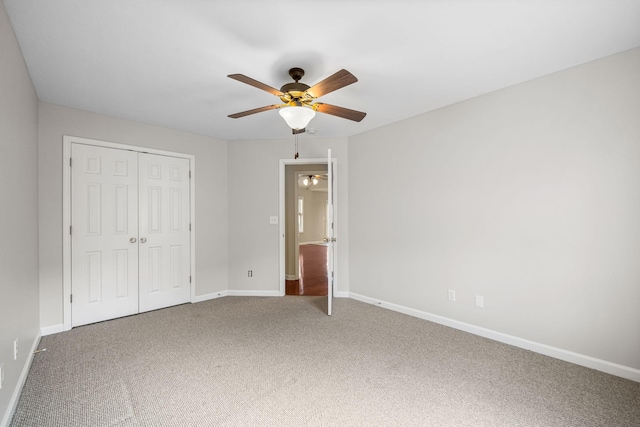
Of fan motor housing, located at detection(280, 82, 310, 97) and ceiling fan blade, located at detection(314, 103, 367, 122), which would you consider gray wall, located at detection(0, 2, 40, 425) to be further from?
ceiling fan blade, located at detection(314, 103, 367, 122)

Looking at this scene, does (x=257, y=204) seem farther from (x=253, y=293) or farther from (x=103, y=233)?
(x=103, y=233)

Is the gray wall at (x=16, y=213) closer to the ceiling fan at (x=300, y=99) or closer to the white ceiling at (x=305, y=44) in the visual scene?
the white ceiling at (x=305, y=44)

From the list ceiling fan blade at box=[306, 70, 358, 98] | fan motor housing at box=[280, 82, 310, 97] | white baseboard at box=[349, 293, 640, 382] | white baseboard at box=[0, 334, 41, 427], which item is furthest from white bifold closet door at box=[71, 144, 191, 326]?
white baseboard at box=[349, 293, 640, 382]

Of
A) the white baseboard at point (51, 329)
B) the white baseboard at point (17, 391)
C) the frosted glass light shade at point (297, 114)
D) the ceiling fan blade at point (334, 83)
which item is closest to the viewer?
the white baseboard at point (17, 391)

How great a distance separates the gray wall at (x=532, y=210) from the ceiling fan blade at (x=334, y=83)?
1.83m

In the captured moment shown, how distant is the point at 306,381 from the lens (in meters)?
2.25

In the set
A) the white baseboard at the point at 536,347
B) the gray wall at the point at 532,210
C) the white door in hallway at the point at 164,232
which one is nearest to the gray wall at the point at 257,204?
the white door in hallway at the point at 164,232

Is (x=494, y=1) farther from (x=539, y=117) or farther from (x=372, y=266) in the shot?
(x=372, y=266)

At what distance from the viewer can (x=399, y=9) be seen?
1808 millimetres

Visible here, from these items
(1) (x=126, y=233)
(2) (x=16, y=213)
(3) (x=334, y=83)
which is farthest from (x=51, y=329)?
(3) (x=334, y=83)

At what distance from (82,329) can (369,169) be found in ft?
13.1

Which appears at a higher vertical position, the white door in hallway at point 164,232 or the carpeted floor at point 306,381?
the white door in hallway at point 164,232

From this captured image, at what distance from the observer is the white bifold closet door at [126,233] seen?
3.43 meters

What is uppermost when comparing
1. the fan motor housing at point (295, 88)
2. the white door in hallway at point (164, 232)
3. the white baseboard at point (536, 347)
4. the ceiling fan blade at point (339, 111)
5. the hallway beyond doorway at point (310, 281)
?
the fan motor housing at point (295, 88)
